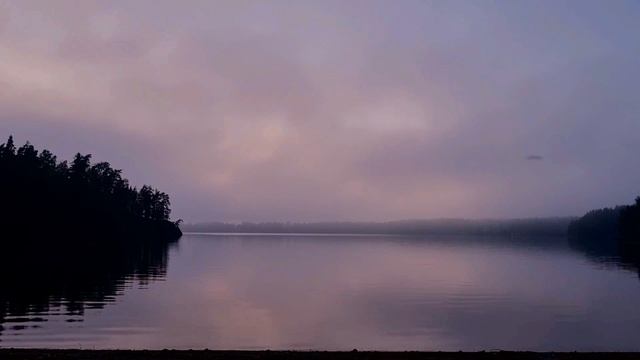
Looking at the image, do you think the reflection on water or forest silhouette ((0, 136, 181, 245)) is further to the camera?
forest silhouette ((0, 136, 181, 245))

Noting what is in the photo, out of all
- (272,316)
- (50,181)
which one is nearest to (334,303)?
(272,316)

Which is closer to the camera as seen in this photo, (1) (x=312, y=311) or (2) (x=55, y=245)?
(1) (x=312, y=311)

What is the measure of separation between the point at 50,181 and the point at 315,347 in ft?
376
